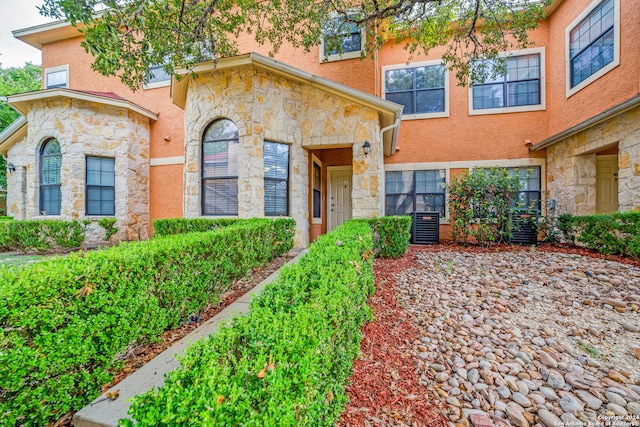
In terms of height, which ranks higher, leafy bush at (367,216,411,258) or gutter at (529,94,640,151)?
gutter at (529,94,640,151)

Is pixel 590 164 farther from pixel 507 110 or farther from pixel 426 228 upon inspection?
pixel 426 228

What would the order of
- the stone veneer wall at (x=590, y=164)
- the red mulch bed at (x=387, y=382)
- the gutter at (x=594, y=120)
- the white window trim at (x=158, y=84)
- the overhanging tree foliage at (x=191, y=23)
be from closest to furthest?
the red mulch bed at (x=387, y=382) → the overhanging tree foliage at (x=191, y=23) → the gutter at (x=594, y=120) → the stone veneer wall at (x=590, y=164) → the white window trim at (x=158, y=84)

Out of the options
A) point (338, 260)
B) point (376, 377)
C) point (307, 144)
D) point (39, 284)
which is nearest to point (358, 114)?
point (307, 144)

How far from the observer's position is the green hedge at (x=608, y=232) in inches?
189

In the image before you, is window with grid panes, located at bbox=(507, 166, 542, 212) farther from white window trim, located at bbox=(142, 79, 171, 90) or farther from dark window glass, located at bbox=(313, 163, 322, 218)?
white window trim, located at bbox=(142, 79, 171, 90)

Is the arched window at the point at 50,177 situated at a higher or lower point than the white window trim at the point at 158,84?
lower

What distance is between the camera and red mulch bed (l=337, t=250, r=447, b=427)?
1.69 m

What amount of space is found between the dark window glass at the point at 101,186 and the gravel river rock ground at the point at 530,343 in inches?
368

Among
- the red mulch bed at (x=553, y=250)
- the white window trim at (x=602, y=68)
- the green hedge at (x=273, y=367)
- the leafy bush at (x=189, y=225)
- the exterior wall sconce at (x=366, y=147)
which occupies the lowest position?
the red mulch bed at (x=553, y=250)

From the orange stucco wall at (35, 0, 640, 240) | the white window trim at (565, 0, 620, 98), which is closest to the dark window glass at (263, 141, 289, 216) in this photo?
the orange stucco wall at (35, 0, 640, 240)

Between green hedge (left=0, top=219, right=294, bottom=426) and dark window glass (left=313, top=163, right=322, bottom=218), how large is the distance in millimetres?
5512

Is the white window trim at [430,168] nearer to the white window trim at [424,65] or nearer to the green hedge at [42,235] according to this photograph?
the white window trim at [424,65]

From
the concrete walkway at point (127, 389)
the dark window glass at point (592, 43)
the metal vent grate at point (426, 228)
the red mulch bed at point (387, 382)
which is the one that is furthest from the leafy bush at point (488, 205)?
the concrete walkway at point (127, 389)

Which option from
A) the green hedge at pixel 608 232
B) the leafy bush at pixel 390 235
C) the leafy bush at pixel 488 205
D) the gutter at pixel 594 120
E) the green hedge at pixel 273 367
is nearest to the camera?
the green hedge at pixel 273 367
